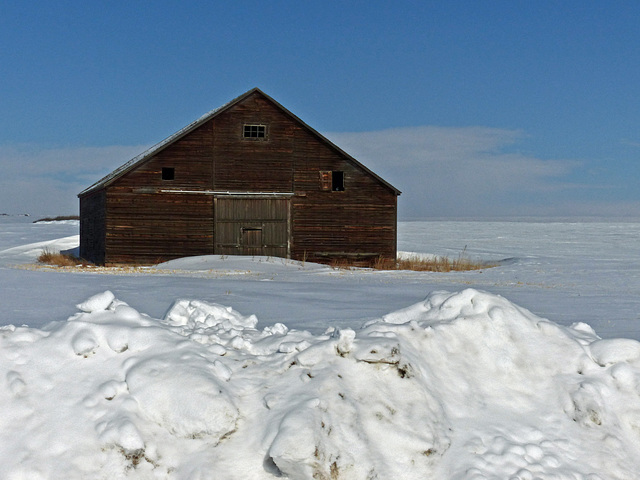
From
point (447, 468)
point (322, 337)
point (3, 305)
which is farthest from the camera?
point (3, 305)

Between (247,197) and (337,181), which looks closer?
(247,197)

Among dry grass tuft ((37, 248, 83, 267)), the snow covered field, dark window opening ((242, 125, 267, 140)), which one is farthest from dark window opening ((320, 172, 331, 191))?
the snow covered field

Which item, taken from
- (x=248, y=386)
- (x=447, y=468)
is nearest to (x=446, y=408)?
(x=447, y=468)

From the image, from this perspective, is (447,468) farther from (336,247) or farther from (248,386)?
(336,247)

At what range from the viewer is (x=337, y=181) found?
25.2m

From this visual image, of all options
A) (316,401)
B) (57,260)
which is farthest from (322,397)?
(57,260)

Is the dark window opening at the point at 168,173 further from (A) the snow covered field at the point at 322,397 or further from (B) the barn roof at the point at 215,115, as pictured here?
(A) the snow covered field at the point at 322,397

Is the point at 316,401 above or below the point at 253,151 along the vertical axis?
below

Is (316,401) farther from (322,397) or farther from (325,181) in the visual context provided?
(325,181)

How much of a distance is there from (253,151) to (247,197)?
1872mm

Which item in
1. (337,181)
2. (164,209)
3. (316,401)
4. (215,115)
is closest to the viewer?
(316,401)

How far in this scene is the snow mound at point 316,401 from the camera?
4004 millimetres

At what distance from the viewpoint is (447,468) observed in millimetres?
4258

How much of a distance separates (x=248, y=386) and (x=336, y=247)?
20.7 metres
